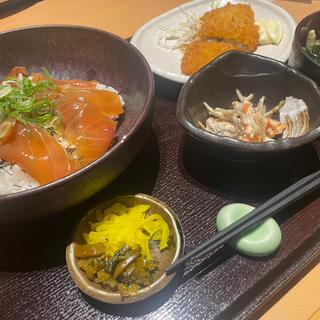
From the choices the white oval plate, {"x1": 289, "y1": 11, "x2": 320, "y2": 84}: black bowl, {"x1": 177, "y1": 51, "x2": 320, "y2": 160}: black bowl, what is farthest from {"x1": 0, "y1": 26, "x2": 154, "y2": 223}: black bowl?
{"x1": 289, "y1": 11, "x2": 320, "y2": 84}: black bowl

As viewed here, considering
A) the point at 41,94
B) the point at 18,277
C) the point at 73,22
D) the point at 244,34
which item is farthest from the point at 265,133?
the point at 73,22

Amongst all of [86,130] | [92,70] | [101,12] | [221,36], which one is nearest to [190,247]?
[86,130]

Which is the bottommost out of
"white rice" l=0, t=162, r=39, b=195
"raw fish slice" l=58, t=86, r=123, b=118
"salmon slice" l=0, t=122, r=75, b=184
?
"white rice" l=0, t=162, r=39, b=195

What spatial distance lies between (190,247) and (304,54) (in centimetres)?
82

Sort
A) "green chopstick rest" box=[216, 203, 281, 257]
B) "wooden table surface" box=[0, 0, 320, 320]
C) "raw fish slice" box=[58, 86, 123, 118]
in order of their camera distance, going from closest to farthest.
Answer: "green chopstick rest" box=[216, 203, 281, 257] < "raw fish slice" box=[58, 86, 123, 118] < "wooden table surface" box=[0, 0, 320, 320]

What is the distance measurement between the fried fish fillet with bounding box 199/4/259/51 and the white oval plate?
8 cm

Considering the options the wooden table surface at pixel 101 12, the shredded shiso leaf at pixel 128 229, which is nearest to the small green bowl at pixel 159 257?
the shredded shiso leaf at pixel 128 229

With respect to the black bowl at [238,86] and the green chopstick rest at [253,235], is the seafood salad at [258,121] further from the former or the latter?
the green chopstick rest at [253,235]

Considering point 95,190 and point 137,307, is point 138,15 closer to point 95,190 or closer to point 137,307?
point 95,190

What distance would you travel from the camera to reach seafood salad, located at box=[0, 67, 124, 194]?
1162 mm

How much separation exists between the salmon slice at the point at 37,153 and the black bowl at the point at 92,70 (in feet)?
0.42

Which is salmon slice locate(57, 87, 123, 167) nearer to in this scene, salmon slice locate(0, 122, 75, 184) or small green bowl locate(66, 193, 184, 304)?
salmon slice locate(0, 122, 75, 184)

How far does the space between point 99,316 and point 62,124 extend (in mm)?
606

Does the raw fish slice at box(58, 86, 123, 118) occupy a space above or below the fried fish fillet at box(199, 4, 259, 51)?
below
